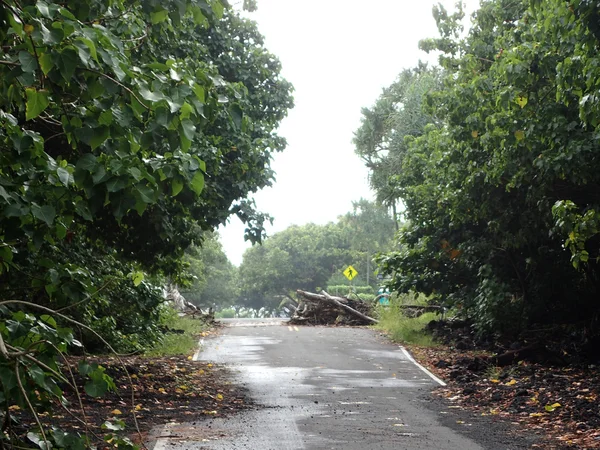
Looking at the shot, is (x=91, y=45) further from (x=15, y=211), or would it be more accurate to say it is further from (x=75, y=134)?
(x=15, y=211)

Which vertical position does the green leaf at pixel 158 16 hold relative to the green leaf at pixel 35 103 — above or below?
above

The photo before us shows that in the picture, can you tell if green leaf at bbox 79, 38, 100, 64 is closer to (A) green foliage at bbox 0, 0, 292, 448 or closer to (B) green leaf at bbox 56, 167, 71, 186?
(A) green foliage at bbox 0, 0, 292, 448

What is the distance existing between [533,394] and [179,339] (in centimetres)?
1352

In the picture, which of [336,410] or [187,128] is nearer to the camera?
[187,128]

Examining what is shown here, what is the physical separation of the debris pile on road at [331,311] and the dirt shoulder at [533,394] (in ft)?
53.5

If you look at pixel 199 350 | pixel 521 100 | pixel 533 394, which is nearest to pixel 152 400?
pixel 533 394

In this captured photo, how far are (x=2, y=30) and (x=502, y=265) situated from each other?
17368 millimetres

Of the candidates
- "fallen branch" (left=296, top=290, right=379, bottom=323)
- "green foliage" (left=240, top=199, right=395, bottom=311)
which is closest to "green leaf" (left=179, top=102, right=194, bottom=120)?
"fallen branch" (left=296, top=290, right=379, bottom=323)

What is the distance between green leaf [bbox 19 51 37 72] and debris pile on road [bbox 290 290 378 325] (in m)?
31.5

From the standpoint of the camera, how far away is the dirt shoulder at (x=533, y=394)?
10133 mm

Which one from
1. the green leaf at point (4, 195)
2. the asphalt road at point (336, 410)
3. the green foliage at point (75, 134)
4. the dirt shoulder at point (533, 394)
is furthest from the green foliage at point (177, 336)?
the green leaf at point (4, 195)

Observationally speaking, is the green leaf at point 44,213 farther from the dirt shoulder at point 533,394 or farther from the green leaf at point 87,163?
the dirt shoulder at point 533,394

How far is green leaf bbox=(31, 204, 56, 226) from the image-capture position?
4795 mm

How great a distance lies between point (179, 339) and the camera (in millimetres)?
24031
